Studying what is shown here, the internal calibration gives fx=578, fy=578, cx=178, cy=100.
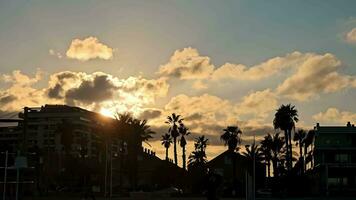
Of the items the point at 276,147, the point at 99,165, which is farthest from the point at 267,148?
the point at 99,165

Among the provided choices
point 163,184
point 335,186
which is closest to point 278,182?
point 335,186

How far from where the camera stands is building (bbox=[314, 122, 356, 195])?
80312 mm

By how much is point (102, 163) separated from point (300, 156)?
1780 inches

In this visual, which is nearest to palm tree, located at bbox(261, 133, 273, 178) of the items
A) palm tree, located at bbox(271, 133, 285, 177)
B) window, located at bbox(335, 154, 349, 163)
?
palm tree, located at bbox(271, 133, 285, 177)

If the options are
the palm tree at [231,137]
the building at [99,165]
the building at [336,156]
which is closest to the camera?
the building at [336,156]

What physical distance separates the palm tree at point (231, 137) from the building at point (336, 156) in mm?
22268

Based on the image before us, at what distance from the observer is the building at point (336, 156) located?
263 ft

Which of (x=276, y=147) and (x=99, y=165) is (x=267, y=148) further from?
(x=99, y=165)

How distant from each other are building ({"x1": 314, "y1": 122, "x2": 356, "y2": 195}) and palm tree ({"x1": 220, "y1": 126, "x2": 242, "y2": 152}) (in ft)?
73.1

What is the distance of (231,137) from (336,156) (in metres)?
27.2

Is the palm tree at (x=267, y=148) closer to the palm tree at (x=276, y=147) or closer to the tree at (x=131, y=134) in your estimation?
the palm tree at (x=276, y=147)

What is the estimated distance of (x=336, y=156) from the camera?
82.7m

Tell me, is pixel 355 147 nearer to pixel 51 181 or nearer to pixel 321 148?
pixel 321 148

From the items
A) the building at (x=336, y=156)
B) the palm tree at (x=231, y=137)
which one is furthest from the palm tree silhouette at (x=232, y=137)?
the building at (x=336, y=156)
